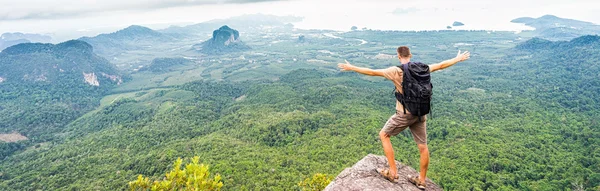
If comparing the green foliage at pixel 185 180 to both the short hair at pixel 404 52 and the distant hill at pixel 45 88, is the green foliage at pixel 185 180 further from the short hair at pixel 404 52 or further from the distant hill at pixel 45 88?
the distant hill at pixel 45 88

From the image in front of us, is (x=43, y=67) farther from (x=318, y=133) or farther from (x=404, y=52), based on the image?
(x=404, y=52)

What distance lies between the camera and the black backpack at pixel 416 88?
716 centimetres

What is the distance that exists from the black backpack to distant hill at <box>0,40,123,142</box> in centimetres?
12575

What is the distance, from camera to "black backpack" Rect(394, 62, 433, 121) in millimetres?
7156

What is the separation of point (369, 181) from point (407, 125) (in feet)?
6.32

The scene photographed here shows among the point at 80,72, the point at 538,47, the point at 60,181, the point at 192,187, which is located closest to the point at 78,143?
the point at 60,181

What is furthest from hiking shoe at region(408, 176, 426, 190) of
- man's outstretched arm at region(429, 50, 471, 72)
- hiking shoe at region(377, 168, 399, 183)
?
man's outstretched arm at region(429, 50, 471, 72)

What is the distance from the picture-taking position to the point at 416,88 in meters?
7.20

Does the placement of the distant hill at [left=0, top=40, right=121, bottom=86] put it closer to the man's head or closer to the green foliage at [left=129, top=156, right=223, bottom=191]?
the green foliage at [left=129, top=156, right=223, bottom=191]

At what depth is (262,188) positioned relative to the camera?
4234cm

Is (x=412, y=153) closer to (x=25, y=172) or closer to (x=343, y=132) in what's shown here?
(x=343, y=132)

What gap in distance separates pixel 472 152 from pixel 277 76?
402 ft

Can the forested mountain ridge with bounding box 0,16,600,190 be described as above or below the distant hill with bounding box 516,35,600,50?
below

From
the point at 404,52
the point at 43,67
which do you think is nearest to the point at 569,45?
the point at 404,52
